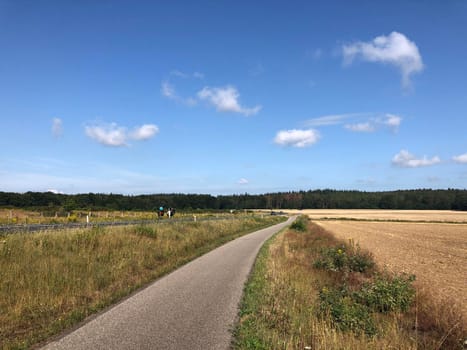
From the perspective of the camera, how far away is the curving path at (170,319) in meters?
5.88

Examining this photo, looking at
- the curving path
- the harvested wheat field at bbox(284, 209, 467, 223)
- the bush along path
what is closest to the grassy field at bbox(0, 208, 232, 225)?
the curving path

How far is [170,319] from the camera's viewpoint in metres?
7.14

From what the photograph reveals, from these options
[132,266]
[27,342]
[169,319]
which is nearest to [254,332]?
[169,319]

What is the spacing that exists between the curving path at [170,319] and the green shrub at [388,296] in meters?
3.35

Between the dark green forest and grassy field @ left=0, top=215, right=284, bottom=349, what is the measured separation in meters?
59.4

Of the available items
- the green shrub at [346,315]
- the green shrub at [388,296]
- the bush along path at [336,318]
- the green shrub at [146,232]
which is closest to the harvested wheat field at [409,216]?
the green shrub at [146,232]

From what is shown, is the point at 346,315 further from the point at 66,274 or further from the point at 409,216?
the point at 409,216

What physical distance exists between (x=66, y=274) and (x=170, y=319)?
15.0 feet

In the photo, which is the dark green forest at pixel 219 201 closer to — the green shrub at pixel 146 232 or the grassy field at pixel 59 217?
the grassy field at pixel 59 217

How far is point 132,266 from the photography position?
503 inches

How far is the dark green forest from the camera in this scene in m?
103

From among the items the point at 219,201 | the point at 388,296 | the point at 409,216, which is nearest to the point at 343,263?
the point at 388,296

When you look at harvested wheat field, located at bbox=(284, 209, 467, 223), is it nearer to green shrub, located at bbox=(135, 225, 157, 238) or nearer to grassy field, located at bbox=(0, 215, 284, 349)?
green shrub, located at bbox=(135, 225, 157, 238)

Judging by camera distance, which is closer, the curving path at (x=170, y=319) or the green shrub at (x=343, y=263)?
the curving path at (x=170, y=319)
